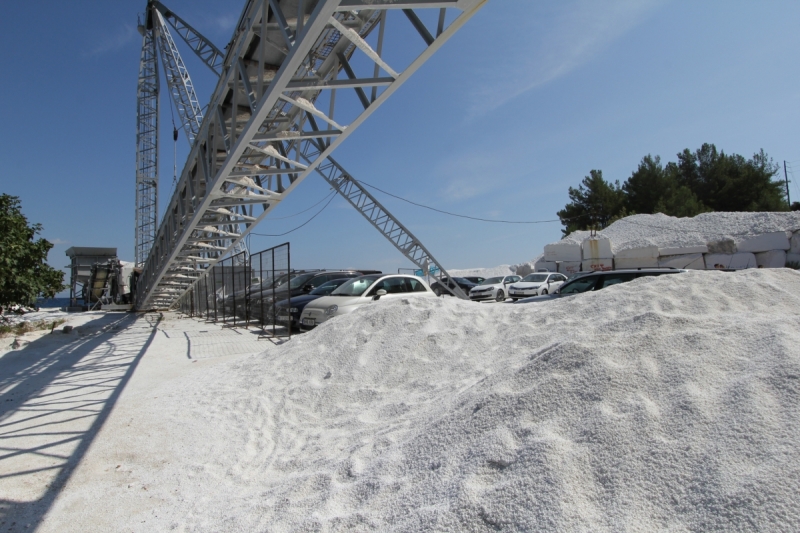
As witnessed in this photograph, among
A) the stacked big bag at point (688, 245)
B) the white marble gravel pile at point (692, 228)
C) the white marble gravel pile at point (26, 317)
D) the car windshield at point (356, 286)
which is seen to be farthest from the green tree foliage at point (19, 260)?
the white marble gravel pile at point (692, 228)

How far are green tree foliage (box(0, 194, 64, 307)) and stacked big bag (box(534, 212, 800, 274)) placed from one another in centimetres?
2777

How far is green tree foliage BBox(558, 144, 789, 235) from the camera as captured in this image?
38.0 meters

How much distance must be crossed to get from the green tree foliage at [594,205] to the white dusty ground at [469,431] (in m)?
40.7

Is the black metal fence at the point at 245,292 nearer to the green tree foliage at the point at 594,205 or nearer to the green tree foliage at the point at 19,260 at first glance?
the green tree foliage at the point at 19,260

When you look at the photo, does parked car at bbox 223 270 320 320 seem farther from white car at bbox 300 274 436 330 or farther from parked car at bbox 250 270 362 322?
white car at bbox 300 274 436 330

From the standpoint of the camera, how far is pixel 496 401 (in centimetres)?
324

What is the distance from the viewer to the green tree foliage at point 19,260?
12266 mm

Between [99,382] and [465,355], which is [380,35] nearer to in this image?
[465,355]

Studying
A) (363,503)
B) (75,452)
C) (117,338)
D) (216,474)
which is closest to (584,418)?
(363,503)

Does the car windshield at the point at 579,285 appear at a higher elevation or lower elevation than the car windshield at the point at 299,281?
lower

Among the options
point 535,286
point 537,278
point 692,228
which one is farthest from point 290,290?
point 692,228

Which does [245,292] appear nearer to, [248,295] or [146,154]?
[248,295]

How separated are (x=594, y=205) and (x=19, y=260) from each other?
4462 cm

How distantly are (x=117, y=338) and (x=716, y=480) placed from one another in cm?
1429
